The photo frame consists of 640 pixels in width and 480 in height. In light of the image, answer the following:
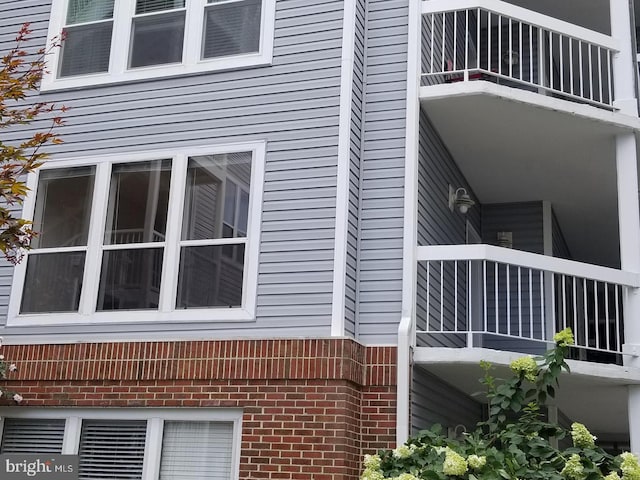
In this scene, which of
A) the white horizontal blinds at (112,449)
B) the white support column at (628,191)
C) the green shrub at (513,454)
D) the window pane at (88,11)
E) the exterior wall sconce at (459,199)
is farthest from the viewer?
the exterior wall sconce at (459,199)

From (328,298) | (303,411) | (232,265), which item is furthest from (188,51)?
(303,411)

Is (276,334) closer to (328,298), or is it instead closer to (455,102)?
(328,298)

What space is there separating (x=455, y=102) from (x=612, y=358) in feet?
16.4

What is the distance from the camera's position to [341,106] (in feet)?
26.9

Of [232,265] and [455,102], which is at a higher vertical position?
[455,102]

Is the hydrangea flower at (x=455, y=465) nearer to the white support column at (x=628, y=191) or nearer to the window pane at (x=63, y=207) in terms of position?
the white support column at (x=628, y=191)

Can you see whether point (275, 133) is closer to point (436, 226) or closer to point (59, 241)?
point (436, 226)

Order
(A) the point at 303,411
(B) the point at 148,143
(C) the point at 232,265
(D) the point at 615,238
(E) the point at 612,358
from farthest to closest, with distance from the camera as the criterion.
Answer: (D) the point at 615,238 < (E) the point at 612,358 < (B) the point at 148,143 < (C) the point at 232,265 < (A) the point at 303,411

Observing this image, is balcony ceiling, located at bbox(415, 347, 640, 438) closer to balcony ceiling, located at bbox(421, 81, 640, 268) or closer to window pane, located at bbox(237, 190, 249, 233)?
window pane, located at bbox(237, 190, 249, 233)

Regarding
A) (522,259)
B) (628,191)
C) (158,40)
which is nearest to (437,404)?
(522,259)

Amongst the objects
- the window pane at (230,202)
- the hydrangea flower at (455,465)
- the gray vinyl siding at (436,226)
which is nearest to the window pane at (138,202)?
the window pane at (230,202)

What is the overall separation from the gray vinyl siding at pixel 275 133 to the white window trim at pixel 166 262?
0.07 meters

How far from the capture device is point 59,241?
895 cm

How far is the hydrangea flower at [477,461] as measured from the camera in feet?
18.6
